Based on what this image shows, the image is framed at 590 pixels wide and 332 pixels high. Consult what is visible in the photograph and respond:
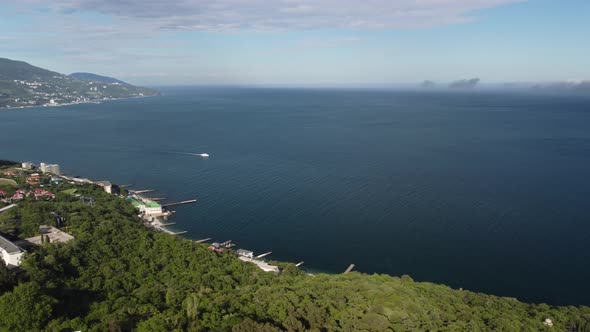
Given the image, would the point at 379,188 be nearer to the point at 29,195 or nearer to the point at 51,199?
the point at 51,199

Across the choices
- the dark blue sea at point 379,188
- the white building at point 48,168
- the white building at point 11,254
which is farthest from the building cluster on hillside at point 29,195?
the white building at point 48,168

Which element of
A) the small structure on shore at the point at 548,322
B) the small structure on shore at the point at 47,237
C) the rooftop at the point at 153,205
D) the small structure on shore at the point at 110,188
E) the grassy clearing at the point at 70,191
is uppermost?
the small structure on shore at the point at 47,237

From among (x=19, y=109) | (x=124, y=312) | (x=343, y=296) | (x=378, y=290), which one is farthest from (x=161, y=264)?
(x=19, y=109)

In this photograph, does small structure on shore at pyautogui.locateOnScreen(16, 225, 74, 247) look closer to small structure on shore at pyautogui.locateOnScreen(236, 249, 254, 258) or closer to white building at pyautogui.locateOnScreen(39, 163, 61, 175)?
small structure on shore at pyautogui.locateOnScreen(236, 249, 254, 258)

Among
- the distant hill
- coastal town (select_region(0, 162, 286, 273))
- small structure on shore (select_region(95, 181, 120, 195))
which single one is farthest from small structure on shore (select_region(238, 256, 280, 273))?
the distant hill

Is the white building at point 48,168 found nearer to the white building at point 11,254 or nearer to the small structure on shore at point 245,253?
the white building at point 11,254

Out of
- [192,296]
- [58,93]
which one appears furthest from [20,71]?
[192,296]
